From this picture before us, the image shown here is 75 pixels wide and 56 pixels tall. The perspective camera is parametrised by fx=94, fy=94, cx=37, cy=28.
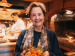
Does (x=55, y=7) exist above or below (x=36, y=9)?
above

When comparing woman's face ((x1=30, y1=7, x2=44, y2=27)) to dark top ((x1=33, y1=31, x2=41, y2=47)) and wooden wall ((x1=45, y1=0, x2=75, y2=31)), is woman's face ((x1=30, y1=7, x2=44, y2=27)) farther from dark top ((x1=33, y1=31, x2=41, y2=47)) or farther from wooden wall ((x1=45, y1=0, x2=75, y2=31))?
wooden wall ((x1=45, y1=0, x2=75, y2=31))

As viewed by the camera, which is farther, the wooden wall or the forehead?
the wooden wall

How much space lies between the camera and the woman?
1.19 metres

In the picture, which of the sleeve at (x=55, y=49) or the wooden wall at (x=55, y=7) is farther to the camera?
the wooden wall at (x=55, y=7)

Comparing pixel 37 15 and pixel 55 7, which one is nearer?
pixel 37 15

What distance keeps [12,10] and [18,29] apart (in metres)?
1.09

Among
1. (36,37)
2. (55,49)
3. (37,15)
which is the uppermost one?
(37,15)

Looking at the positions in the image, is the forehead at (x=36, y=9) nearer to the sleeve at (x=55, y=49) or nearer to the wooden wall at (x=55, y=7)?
the sleeve at (x=55, y=49)

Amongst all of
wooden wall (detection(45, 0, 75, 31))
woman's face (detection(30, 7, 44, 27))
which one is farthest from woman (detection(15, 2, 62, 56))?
wooden wall (detection(45, 0, 75, 31))

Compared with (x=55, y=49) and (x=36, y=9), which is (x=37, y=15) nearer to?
(x=36, y=9)

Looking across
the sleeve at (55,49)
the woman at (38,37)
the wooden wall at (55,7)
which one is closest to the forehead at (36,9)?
the woman at (38,37)

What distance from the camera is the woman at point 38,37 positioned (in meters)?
1.19

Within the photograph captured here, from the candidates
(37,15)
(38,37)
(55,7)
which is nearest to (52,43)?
(38,37)

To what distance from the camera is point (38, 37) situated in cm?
125
